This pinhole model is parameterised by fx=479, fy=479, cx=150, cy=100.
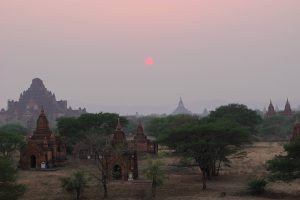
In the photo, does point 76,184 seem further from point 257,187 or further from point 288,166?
point 288,166

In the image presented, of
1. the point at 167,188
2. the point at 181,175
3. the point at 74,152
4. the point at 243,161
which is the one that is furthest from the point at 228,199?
the point at 74,152

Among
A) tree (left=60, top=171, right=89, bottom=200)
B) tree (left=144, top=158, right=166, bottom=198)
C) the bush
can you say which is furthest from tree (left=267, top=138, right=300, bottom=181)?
tree (left=60, top=171, right=89, bottom=200)

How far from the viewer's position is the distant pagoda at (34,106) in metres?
178

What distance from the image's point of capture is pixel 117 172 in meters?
39.7

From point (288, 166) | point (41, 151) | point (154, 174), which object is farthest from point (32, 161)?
point (288, 166)

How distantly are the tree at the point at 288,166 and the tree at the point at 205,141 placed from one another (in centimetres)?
680

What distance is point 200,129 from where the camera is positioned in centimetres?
3741

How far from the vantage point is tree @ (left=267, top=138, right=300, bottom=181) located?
A: 28798 millimetres

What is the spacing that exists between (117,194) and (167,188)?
4.11m

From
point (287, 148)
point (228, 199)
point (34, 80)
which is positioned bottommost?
point (228, 199)

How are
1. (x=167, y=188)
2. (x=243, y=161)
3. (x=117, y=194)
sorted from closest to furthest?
1. (x=117, y=194)
2. (x=167, y=188)
3. (x=243, y=161)

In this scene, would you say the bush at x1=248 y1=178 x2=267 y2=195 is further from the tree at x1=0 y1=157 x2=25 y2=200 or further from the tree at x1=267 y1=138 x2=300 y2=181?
the tree at x1=0 y1=157 x2=25 y2=200

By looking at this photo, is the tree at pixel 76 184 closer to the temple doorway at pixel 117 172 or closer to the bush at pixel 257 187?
the temple doorway at pixel 117 172

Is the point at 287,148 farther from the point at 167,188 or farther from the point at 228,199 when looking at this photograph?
the point at 167,188
